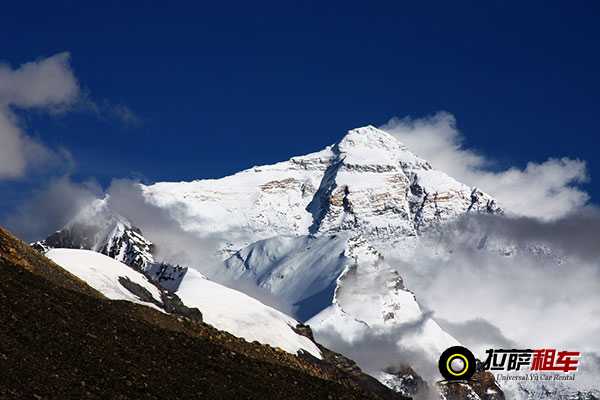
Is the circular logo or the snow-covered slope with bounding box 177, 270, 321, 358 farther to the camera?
the snow-covered slope with bounding box 177, 270, 321, 358

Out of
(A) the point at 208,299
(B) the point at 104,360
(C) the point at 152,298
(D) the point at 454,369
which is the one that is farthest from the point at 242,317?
(B) the point at 104,360

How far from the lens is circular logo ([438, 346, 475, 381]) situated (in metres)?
80.0

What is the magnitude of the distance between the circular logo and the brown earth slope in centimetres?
2661

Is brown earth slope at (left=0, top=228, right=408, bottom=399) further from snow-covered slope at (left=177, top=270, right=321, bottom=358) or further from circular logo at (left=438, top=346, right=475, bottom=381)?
snow-covered slope at (left=177, top=270, right=321, bottom=358)

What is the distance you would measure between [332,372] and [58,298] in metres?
59.1

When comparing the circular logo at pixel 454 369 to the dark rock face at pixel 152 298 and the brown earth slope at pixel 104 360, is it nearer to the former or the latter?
the brown earth slope at pixel 104 360

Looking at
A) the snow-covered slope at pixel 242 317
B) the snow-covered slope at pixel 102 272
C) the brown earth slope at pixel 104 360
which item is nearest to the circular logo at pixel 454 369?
the brown earth slope at pixel 104 360

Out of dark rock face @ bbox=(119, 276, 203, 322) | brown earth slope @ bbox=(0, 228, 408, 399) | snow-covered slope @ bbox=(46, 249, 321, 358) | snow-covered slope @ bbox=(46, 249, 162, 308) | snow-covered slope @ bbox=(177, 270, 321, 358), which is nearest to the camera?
brown earth slope @ bbox=(0, 228, 408, 399)

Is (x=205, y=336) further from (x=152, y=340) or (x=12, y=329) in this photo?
(x=12, y=329)

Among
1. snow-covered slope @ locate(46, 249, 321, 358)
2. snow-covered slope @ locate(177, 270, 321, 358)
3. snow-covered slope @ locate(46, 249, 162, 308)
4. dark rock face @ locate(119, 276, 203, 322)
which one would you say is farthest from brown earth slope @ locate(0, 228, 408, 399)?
snow-covered slope @ locate(177, 270, 321, 358)

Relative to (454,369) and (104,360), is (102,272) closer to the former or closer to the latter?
(454,369)

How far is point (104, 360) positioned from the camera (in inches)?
1772

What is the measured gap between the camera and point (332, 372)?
351 ft

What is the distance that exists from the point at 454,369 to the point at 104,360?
44129 mm
